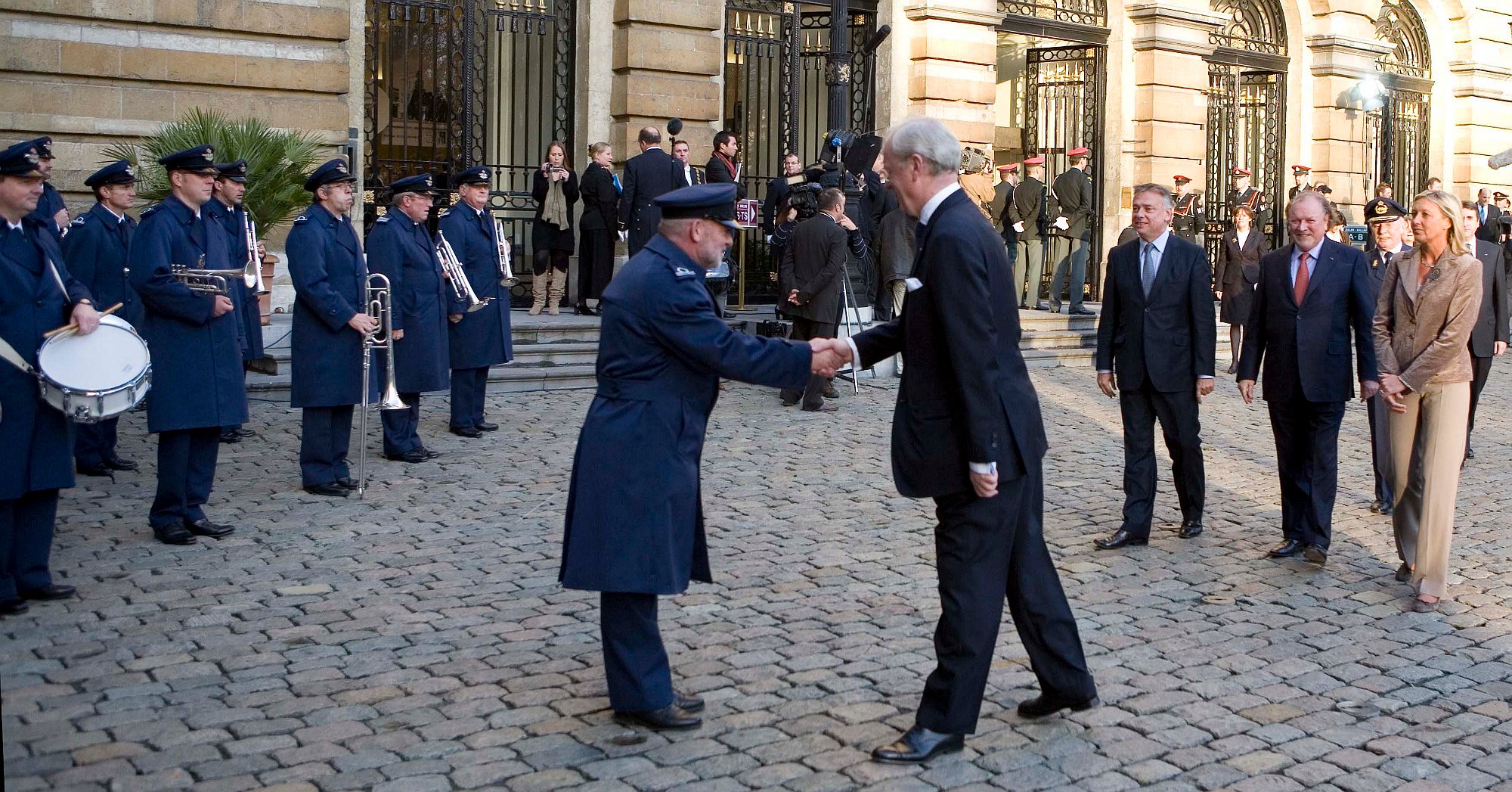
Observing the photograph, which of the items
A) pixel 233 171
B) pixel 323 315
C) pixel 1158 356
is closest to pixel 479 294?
pixel 233 171

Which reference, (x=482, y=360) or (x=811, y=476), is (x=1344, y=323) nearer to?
(x=811, y=476)

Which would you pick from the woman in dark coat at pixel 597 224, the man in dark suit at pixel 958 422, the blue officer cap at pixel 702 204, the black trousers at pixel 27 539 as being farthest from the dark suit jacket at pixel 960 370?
the woman in dark coat at pixel 597 224

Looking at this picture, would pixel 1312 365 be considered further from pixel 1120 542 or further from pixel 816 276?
pixel 816 276

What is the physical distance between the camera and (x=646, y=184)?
49.1 ft

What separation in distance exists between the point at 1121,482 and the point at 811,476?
6.26ft

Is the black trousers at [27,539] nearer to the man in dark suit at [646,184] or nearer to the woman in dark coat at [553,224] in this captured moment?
the man in dark suit at [646,184]

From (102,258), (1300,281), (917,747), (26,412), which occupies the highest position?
(102,258)

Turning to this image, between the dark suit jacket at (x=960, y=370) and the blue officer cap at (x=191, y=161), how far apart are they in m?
4.34

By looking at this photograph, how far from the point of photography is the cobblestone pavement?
4.77 m

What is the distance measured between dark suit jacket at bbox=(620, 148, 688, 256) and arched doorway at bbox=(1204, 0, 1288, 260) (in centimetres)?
1057

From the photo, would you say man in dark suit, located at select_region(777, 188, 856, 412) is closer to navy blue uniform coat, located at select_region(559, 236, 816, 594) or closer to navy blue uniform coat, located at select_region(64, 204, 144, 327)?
navy blue uniform coat, located at select_region(64, 204, 144, 327)

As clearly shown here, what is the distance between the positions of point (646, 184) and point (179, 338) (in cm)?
769

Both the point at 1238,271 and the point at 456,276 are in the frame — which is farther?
the point at 1238,271

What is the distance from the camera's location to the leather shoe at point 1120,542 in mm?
7914
